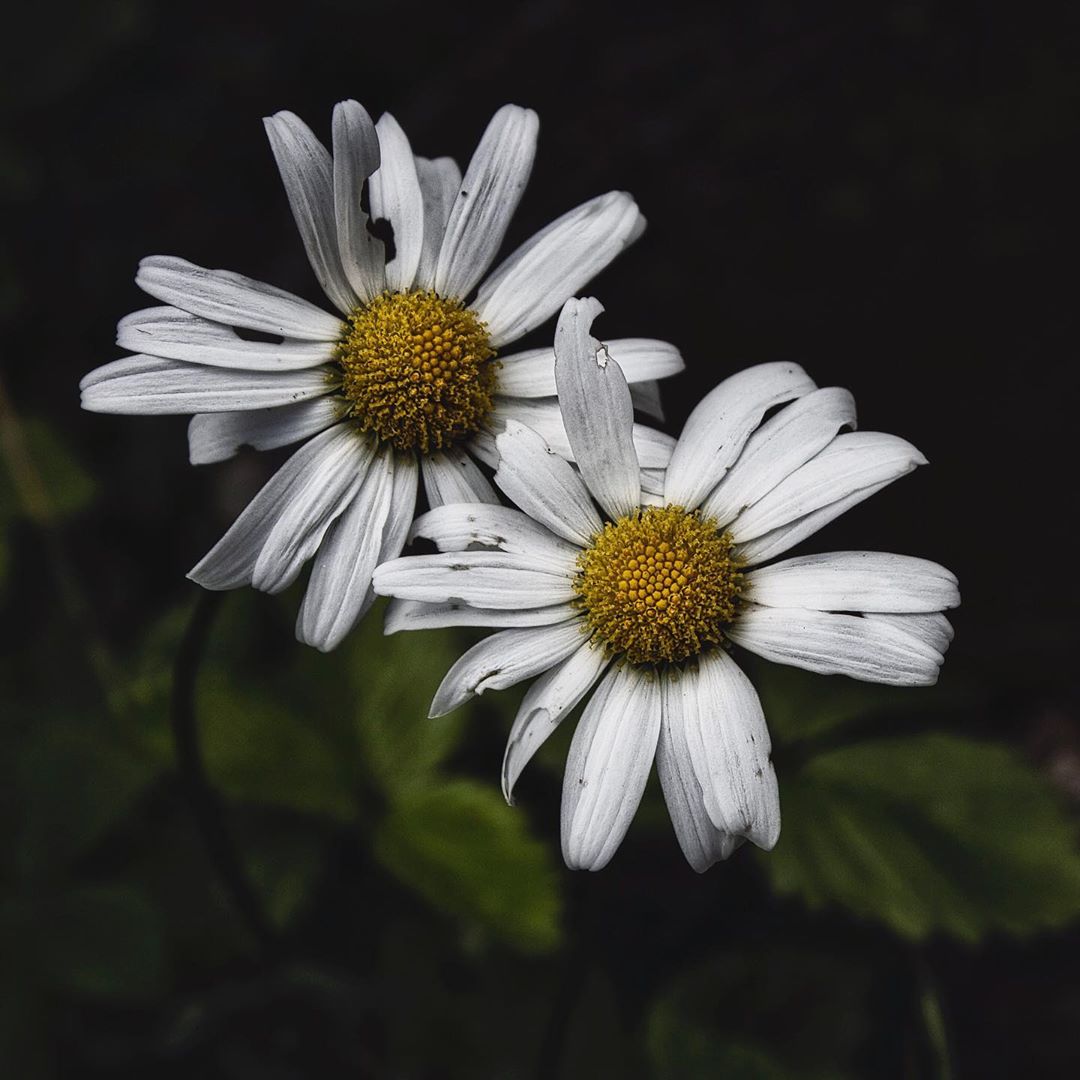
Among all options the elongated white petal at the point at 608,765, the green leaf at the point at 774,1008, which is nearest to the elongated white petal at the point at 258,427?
the elongated white petal at the point at 608,765

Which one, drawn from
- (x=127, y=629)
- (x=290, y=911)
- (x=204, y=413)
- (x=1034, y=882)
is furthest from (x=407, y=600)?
(x=127, y=629)

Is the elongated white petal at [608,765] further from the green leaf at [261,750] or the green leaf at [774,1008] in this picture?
the green leaf at [774,1008]

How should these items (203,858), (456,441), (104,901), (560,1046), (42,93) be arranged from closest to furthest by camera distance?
(456,441)
(560,1046)
(104,901)
(203,858)
(42,93)

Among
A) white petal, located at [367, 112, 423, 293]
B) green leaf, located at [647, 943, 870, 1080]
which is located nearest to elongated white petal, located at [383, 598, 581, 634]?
white petal, located at [367, 112, 423, 293]

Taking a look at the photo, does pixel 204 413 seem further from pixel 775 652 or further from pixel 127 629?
pixel 127 629

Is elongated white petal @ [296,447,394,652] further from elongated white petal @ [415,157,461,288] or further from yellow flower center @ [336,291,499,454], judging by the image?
elongated white petal @ [415,157,461,288]

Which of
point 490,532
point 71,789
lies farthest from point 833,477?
point 71,789

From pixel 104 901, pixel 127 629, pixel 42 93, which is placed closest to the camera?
pixel 104 901
